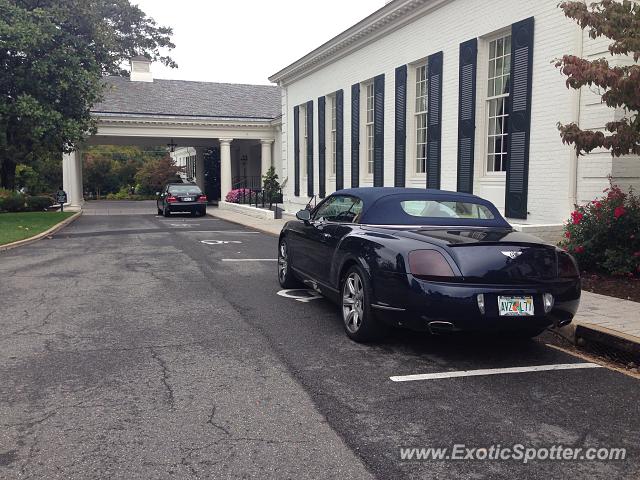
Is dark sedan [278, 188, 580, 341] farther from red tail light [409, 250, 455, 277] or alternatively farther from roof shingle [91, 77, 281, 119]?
roof shingle [91, 77, 281, 119]

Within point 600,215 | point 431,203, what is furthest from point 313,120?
point 431,203

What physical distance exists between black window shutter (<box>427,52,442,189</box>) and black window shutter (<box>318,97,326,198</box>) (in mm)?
7208

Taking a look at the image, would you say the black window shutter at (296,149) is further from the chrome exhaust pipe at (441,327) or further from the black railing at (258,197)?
the chrome exhaust pipe at (441,327)

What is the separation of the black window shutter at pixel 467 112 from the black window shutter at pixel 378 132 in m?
4.01

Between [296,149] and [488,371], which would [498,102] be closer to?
[488,371]

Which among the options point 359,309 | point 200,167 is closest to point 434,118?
point 359,309

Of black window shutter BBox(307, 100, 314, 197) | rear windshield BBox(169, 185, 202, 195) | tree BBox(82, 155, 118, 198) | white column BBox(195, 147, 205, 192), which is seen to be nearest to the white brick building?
black window shutter BBox(307, 100, 314, 197)

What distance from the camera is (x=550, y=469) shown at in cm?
325

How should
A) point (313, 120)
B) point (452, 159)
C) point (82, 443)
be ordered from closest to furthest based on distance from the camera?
1. point (82, 443)
2. point (452, 159)
3. point (313, 120)

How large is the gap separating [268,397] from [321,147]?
60.7 ft

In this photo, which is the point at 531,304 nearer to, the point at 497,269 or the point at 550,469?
the point at 497,269

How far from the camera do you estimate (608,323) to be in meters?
6.10

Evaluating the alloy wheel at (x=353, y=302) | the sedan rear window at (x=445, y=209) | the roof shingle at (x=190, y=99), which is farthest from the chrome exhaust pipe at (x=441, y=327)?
the roof shingle at (x=190, y=99)

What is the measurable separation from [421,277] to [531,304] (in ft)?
3.09
